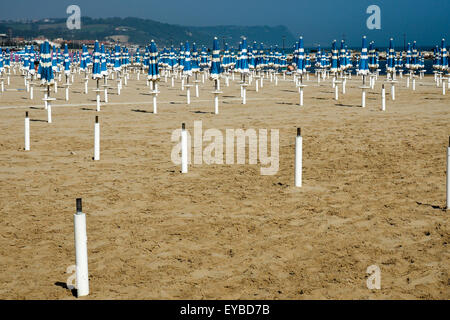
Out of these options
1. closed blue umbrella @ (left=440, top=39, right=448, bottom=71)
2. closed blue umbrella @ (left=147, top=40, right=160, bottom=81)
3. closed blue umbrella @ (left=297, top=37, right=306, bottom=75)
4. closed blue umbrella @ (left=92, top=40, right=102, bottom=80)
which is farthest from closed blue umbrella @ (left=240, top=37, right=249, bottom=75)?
closed blue umbrella @ (left=440, top=39, right=448, bottom=71)

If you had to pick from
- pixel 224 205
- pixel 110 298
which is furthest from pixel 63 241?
pixel 224 205

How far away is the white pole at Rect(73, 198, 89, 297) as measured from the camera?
5.26 m

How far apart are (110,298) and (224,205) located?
3.84 m

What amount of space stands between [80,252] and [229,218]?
3284 mm

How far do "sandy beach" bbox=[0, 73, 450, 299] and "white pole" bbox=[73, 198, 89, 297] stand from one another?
7.3 inches

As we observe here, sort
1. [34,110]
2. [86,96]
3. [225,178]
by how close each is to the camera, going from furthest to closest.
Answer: [86,96] < [34,110] < [225,178]

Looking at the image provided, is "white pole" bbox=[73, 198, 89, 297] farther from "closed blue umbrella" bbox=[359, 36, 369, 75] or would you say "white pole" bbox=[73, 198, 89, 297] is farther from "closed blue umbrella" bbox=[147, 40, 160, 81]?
"closed blue umbrella" bbox=[359, 36, 369, 75]

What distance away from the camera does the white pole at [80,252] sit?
Answer: 17.3 ft

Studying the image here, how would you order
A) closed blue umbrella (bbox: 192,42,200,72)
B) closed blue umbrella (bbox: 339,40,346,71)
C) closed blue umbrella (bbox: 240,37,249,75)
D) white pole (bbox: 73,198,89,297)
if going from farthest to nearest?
closed blue umbrella (bbox: 339,40,346,71) → closed blue umbrella (bbox: 192,42,200,72) → closed blue umbrella (bbox: 240,37,249,75) → white pole (bbox: 73,198,89,297)

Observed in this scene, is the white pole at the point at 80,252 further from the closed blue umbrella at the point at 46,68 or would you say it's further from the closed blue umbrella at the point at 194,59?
the closed blue umbrella at the point at 194,59

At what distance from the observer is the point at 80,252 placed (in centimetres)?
530

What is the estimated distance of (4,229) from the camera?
7.68 metres

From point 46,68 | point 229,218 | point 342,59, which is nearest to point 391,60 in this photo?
point 342,59

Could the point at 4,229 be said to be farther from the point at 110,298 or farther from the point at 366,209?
the point at 366,209
